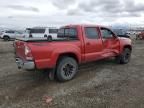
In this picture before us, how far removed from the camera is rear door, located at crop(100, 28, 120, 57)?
908 cm

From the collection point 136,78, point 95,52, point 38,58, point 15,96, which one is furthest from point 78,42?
point 15,96

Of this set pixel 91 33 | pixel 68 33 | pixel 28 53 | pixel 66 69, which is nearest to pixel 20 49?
pixel 28 53

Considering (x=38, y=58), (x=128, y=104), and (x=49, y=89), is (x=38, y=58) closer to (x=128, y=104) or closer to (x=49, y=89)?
(x=49, y=89)

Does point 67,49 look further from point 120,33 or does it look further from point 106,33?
point 120,33

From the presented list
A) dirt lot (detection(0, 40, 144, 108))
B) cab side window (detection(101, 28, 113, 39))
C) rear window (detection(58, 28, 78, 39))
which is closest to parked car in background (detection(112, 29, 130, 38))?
cab side window (detection(101, 28, 113, 39))

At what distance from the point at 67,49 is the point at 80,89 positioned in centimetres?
139

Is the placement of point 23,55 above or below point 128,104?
above

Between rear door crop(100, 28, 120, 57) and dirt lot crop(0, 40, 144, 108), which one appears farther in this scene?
rear door crop(100, 28, 120, 57)

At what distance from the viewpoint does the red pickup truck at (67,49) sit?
6.65 meters

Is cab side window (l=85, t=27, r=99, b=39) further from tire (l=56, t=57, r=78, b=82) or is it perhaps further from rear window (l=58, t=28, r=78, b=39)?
tire (l=56, t=57, r=78, b=82)

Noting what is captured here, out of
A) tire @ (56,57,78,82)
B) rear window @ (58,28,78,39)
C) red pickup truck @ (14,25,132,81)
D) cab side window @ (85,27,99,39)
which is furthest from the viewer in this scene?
cab side window @ (85,27,99,39)

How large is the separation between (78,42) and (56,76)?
139cm

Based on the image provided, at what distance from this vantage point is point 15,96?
614 centimetres

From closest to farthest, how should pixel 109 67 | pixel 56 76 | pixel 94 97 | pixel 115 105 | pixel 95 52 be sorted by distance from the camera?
pixel 115 105, pixel 94 97, pixel 56 76, pixel 95 52, pixel 109 67
